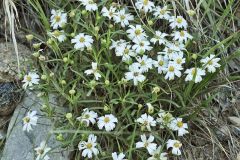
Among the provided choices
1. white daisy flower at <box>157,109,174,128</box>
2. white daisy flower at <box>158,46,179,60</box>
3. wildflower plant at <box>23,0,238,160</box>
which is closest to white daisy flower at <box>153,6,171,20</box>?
wildflower plant at <box>23,0,238,160</box>

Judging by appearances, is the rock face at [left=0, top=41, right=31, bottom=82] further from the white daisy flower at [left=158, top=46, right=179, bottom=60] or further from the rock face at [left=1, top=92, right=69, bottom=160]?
the white daisy flower at [left=158, top=46, right=179, bottom=60]

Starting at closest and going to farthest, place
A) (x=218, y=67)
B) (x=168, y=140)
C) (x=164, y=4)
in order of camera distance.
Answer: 1. (x=168, y=140)
2. (x=218, y=67)
3. (x=164, y=4)

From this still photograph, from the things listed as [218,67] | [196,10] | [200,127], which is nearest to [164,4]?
[196,10]

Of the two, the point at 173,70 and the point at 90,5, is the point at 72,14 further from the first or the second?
the point at 173,70

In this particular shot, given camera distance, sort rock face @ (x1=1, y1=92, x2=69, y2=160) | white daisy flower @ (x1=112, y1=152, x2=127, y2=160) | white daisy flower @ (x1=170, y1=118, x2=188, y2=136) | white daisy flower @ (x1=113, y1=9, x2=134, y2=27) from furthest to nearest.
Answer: white daisy flower @ (x1=113, y1=9, x2=134, y2=27) → rock face @ (x1=1, y1=92, x2=69, y2=160) → white daisy flower @ (x1=170, y1=118, x2=188, y2=136) → white daisy flower @ (x1=112, y1=152, x2=127, y2=160)

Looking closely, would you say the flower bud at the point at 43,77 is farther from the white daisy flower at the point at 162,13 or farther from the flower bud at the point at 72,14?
the white daisy flower at the point at 162,13

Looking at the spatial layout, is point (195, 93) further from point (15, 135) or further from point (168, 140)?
point (15, 135)
